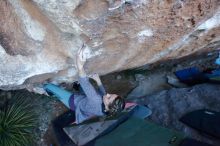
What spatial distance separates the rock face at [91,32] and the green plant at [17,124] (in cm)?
77

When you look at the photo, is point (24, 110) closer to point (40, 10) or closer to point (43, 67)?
point (43, 67)

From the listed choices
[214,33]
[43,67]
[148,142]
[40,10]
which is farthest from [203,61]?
[40,10]

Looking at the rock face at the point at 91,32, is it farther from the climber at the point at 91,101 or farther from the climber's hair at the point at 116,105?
the climber's hair at the point at 116,105

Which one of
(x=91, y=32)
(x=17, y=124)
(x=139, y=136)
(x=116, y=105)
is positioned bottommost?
(x=139, y=136)

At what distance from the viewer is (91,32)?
3.57 m

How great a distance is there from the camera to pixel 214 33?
4.47 m

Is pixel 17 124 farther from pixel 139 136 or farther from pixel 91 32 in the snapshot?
pixel 91 32

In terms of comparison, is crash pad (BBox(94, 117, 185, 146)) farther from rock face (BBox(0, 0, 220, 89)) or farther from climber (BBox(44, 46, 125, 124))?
rock face (BBox(0, 0, 220, 89))

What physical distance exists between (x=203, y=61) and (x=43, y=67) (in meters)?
3.16

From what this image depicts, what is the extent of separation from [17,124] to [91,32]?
215 cm

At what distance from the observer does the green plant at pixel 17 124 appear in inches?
196

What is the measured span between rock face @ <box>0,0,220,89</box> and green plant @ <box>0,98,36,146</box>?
0.77 meters

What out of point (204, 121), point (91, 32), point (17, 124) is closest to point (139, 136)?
point (204, 121)

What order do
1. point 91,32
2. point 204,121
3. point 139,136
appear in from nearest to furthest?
point 91,32
point 139,136
point 204,121
